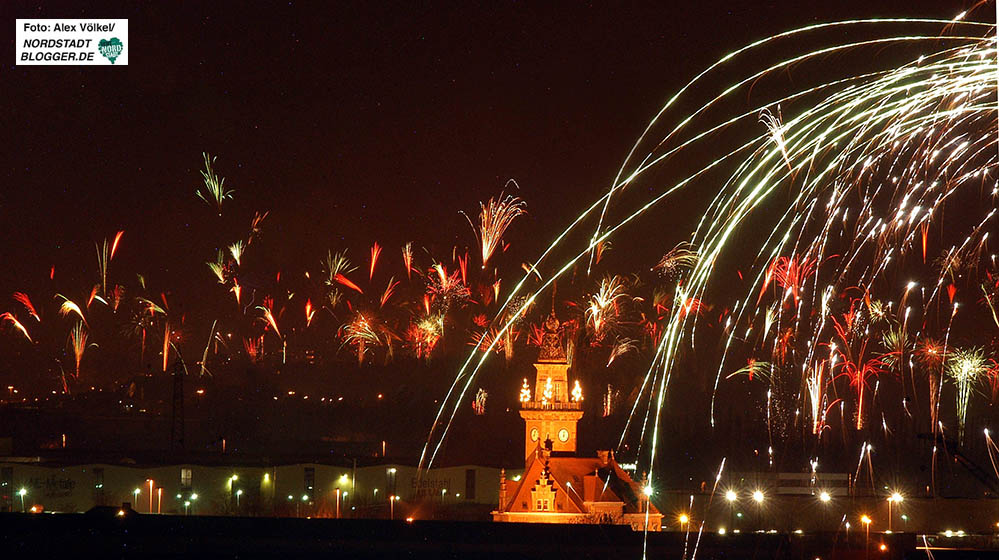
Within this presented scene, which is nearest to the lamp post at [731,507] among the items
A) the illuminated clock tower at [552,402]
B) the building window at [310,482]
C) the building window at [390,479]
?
the illuminated clock tower at [552,402]

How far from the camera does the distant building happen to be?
63125 mm

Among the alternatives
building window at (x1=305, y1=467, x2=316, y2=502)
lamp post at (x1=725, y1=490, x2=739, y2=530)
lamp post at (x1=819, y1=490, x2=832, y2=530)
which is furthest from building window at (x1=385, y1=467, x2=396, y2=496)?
lamp post at (x1=819, y1=490, x2=832, y2=530)

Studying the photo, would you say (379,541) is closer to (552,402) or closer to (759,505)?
(759,505)

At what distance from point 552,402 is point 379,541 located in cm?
4820

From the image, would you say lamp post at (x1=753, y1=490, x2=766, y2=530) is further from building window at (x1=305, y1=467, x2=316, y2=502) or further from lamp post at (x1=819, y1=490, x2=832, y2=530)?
building window at (x1=305, y1=467, x2=316, y2=502)

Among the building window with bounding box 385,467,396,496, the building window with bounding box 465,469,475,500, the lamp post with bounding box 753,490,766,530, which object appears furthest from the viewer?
the building window with bounding box 465,469,475,500

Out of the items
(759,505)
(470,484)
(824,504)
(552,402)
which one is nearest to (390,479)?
(470,484)

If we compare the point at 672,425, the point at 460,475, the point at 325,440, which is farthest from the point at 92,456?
the point at 672,425

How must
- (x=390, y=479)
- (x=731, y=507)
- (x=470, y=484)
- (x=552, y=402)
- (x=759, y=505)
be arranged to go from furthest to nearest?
(x=470, y=484) → (x=390, y=479) → (x=552, y=402) → (x=731, y=507) → (x=759, y=505)

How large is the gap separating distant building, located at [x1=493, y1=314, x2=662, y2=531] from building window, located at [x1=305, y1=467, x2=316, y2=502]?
1396cm

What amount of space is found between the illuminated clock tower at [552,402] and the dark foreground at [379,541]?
150 feet

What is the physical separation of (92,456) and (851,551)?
210 ft

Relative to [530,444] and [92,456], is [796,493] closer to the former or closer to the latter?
[530,444]

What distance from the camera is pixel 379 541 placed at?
2780 centimetres
